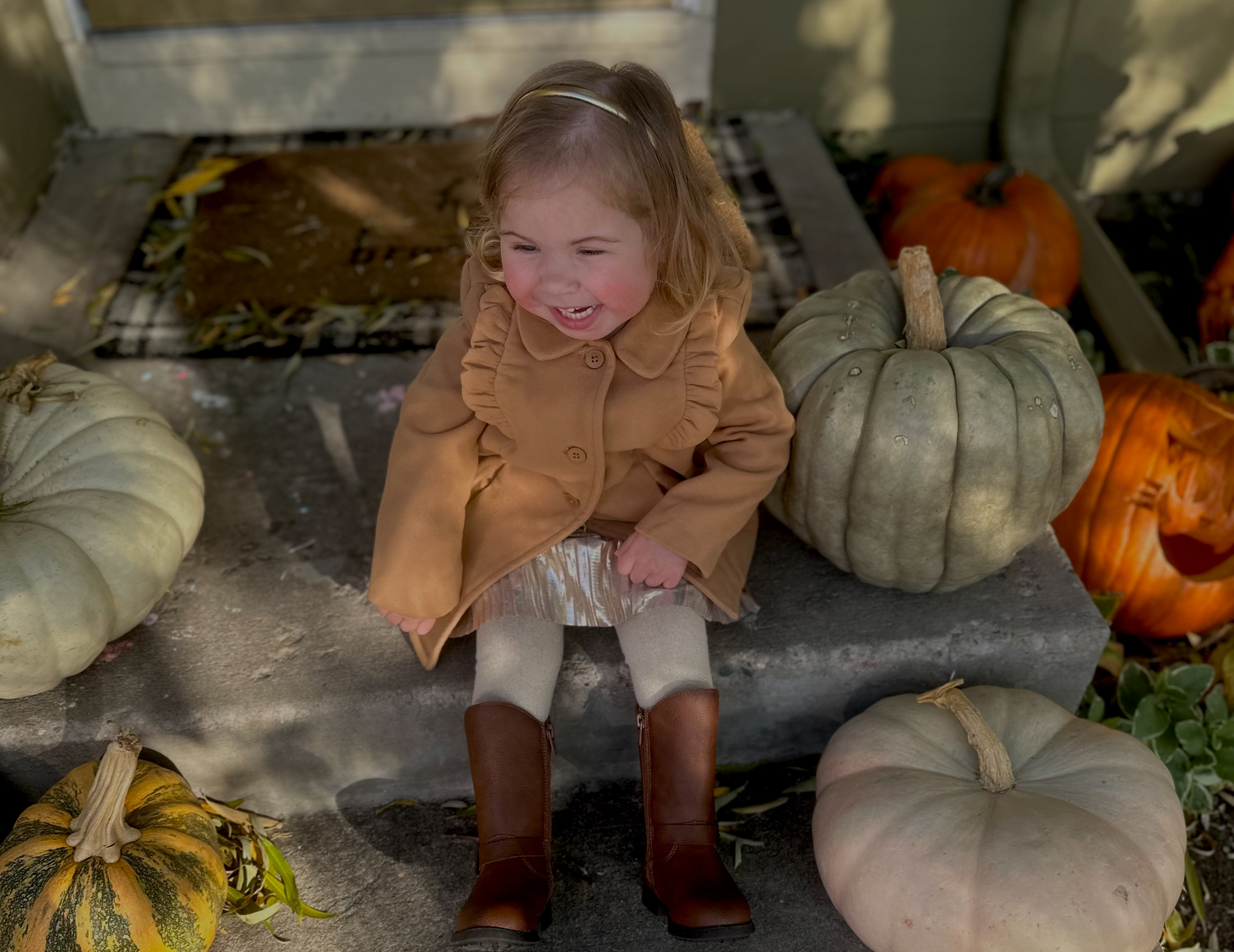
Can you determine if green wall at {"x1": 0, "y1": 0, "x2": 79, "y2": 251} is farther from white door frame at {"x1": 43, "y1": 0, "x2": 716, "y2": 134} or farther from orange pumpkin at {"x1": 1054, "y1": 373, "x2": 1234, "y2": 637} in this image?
orange pumpkin at {"x1": 1054, "y1": 373, "x2": 1234, "y2": 637}

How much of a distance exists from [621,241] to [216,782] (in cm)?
161

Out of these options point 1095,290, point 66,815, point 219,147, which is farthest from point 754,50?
point 66,815

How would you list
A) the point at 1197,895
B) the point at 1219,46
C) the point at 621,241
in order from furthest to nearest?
the point at 1219,46, the point at 1197,895, the point at 621,241

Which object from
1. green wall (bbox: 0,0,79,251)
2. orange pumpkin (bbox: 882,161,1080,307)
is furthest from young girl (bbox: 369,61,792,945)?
green wall (bbox: 0,0,79,251)

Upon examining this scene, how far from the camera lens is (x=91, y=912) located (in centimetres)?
203

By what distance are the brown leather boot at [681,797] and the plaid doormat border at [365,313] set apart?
1.61 metres

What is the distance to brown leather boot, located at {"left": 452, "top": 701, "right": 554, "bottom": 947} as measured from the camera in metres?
2.18

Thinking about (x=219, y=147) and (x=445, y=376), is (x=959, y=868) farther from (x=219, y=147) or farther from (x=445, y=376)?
(x=219, y=147)

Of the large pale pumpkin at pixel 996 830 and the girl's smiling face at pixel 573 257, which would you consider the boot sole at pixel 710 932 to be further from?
the girl's smiling face at pixel 573 257

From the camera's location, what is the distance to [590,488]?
2.27 m

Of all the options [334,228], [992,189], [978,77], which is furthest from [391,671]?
[978,77]

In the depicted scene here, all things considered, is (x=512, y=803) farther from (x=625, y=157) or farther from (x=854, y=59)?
(x=854, y=59)

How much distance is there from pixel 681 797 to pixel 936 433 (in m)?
0.92

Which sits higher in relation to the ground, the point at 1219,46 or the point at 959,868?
→ the point at 1219,46
